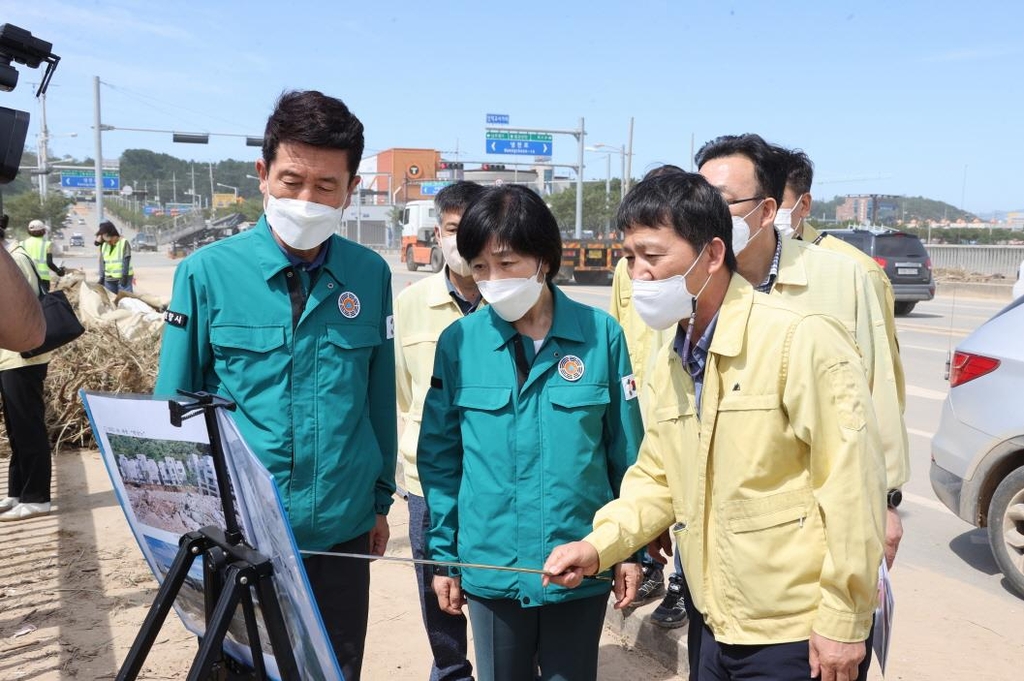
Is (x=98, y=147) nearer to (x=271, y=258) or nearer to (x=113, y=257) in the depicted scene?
(x=113, y=257)

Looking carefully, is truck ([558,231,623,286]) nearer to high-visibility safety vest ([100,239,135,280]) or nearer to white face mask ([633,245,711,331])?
high-visibility safety vest ([100,239,135,280])

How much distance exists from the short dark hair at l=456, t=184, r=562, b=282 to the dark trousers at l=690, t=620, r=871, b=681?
1149mm

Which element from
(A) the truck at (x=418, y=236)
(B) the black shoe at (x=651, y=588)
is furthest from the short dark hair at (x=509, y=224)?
(A) the truck at (x=418, y=236)

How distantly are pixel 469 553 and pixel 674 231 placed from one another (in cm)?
105

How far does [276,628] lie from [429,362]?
1756 millimetres

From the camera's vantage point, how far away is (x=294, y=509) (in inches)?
94.7

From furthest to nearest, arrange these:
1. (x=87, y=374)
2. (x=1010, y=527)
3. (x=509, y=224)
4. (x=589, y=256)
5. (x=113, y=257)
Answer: (x=589, y=256) → (x=113, y=257) → (x=87, y=374) → (x=1010, y=527) → (x=509, y=224)

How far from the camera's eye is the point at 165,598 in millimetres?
1829

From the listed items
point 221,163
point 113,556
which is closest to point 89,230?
point 221,163

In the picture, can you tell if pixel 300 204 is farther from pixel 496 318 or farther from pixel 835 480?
pixel 835 480

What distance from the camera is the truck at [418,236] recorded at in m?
33.0

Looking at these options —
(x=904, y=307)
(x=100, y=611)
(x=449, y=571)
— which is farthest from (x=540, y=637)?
(x=904, y=307)

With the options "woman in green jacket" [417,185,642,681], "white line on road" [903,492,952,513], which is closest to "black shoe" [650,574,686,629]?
"woman in green jacket" [417,185,642,681]

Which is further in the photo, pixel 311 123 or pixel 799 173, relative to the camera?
pixel 799 173
